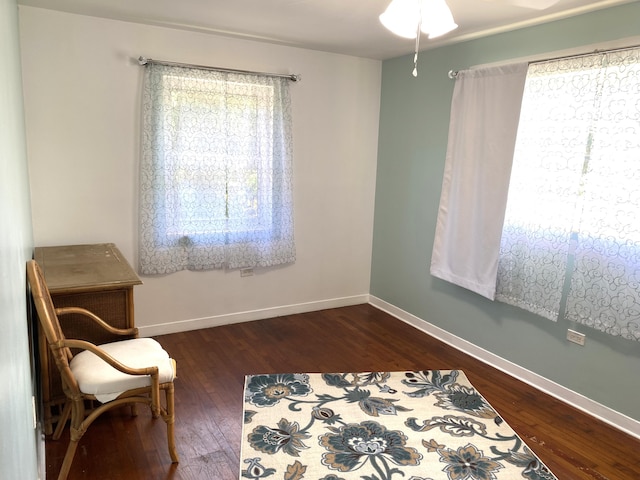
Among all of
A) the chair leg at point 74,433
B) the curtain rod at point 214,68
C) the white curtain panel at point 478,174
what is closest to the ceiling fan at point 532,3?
the white curtain panel at point 478,174

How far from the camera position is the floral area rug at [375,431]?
2318 millimetres

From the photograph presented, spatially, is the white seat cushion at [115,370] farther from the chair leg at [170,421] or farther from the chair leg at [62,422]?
the chair leg at [62,422]

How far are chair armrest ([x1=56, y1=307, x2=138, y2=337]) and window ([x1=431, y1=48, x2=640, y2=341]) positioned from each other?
2.46 meters

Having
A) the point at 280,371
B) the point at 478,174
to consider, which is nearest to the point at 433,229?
the point at 478,174

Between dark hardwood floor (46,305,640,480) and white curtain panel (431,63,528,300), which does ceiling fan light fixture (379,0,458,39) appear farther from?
dark hardwood floor (46,305,640,480)


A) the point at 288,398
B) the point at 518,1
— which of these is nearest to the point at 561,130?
the point at 518,1

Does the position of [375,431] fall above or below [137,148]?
below

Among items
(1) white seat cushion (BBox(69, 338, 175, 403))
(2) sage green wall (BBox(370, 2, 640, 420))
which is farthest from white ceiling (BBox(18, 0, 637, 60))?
(1) white seat cushion (BBox(69, 338, 175, 403))

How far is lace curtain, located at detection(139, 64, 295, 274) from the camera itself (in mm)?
3566

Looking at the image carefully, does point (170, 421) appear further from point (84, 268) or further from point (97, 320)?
point (84, 268)

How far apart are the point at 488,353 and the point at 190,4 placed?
325cm

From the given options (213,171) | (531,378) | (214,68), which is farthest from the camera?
(213,171)

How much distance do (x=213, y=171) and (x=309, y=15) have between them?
142cm

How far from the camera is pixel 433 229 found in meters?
4.02
